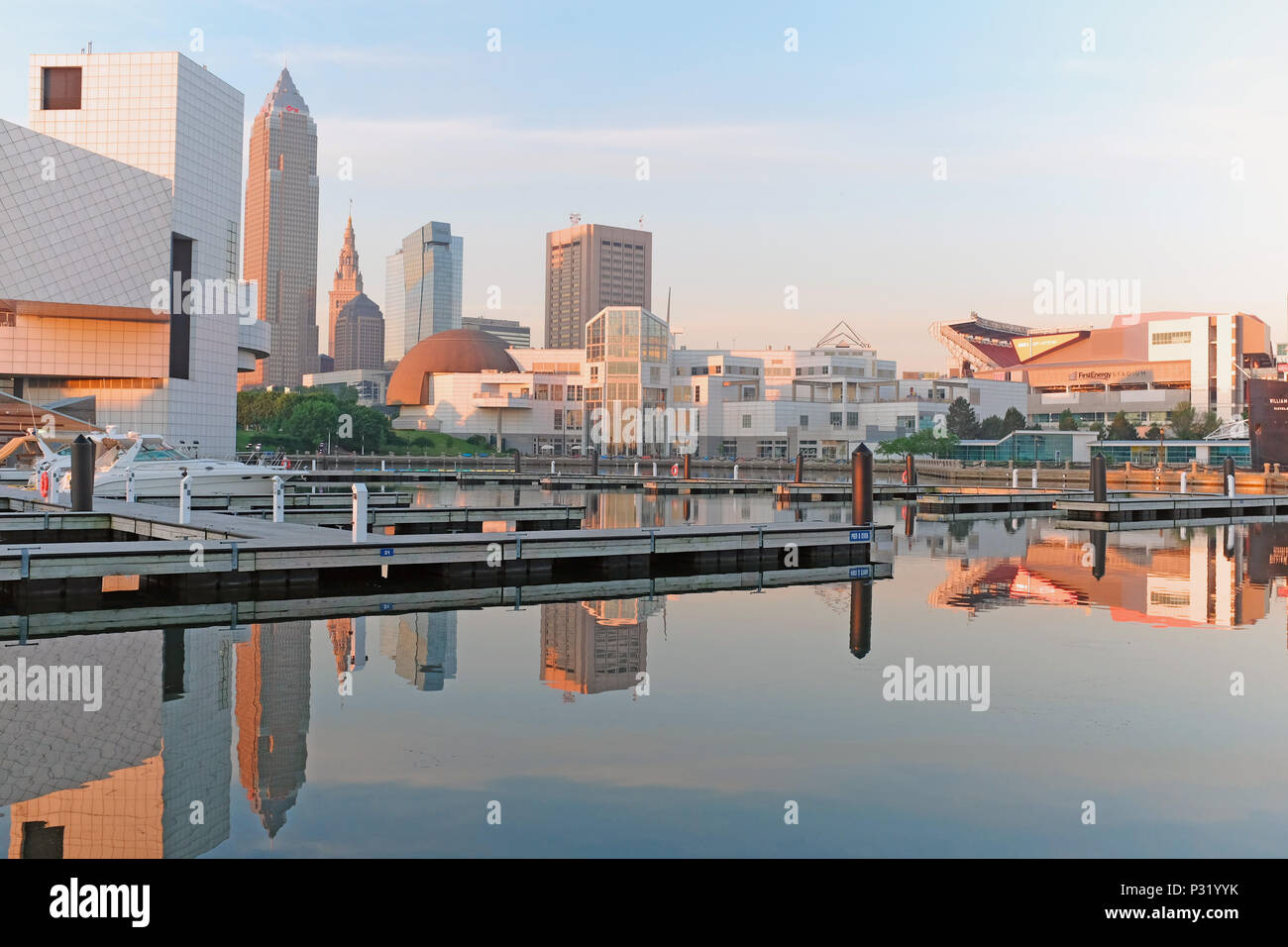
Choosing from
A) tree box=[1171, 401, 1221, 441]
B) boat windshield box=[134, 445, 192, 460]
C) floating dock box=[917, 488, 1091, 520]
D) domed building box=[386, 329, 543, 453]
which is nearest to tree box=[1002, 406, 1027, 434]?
tree box=[1171, 401, 1221, 441]

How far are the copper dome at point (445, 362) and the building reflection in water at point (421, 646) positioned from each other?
6548 inches

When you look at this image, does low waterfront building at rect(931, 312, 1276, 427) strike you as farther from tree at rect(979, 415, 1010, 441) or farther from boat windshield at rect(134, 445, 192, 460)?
boat windshield at rect(134, 445, 192, 460)

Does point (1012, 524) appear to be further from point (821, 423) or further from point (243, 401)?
point (243, 401)

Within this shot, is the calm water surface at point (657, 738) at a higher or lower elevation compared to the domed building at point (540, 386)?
lower

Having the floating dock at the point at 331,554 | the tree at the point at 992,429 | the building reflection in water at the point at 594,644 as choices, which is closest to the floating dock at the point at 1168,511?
the floating dock at the point at 331,554

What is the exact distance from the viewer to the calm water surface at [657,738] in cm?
763

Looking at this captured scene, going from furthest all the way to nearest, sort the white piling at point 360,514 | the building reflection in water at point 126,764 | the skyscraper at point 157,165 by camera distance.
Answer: the skyscraper at point 157,165, the white piling at point 360,514, the building reflection in water at point 126,764

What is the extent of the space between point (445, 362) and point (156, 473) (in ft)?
468

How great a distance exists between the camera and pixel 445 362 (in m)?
183

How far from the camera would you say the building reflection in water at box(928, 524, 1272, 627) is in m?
19.0

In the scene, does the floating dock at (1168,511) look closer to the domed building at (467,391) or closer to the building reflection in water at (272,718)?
the building reflection in water at (272,718)

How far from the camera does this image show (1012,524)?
40.1 meters

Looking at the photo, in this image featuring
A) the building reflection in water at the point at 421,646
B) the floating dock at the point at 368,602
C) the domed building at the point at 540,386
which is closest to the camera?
the building reflection in water at the point at 421,646

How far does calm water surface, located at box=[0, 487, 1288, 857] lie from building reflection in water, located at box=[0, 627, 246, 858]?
0.04m
